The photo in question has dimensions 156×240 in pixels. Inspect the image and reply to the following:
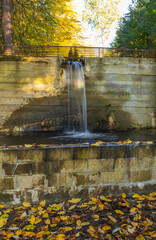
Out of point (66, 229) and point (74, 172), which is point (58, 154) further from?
point (66, 229)

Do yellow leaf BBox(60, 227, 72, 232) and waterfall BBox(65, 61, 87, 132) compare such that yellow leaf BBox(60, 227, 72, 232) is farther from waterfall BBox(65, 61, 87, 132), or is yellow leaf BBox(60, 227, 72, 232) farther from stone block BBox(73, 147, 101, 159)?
waterfall BBox(65, 61, 87, 132)

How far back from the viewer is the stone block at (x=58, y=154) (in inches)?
147

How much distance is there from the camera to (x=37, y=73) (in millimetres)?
9305

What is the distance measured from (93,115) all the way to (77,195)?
Result: 20.6 ft

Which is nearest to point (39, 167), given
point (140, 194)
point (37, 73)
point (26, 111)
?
point (140, 194)

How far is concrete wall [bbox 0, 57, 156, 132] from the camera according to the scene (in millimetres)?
9086

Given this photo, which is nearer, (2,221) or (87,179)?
(2,221)

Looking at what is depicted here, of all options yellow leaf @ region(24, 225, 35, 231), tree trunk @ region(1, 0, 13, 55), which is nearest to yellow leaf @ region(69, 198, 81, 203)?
yellow leaf @ region(24, 225, 35, 231)

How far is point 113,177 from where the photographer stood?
4004 millimetres

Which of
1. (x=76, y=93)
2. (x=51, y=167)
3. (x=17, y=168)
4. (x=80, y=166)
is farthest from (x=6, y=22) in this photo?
(x=80, y=166)

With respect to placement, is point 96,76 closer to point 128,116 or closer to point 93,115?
point 93,115

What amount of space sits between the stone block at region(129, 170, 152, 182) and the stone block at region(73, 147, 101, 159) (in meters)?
0.87

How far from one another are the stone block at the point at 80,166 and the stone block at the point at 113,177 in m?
0.41

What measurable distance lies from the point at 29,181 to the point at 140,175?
2296mm
